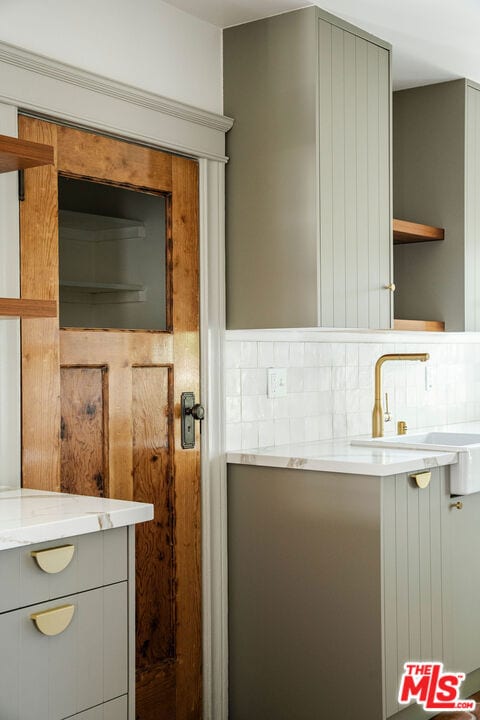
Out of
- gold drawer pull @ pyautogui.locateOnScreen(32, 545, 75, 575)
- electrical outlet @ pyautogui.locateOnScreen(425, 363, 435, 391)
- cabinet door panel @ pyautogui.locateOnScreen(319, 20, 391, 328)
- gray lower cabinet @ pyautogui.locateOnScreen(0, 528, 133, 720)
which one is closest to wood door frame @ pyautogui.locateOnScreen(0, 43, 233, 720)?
cabinet door panel @ pyautogui.locateOnScreen(319, 20, 391, 328)

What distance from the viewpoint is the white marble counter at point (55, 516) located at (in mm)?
1818

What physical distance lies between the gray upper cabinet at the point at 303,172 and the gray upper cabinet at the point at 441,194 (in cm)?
67

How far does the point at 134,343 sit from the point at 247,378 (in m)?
0.55

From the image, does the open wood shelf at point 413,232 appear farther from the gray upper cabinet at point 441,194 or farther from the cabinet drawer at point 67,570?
the cabinet drawer at point 67,570

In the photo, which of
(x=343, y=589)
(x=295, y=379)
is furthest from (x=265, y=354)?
(x=343, y=589)

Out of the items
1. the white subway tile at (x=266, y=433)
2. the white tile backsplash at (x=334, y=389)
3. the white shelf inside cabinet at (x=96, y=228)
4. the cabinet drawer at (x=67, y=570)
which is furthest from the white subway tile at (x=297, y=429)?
the cabinet drawer at (x=67, y=570)

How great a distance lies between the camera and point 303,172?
2887 mm

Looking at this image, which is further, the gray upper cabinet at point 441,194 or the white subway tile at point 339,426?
the gray upper cabinet at point 441,194

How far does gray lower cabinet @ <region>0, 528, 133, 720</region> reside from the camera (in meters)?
1.81

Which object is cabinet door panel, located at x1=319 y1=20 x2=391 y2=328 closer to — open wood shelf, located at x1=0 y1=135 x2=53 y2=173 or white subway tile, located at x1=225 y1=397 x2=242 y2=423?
white subway tile, located at x1=225 y1=397 x2=242 y2=423

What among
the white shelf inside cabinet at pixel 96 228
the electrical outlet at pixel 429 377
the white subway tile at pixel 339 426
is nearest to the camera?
the white shelf inside cabinet at pixel 96 228

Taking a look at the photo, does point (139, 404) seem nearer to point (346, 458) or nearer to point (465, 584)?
point (346, 458)

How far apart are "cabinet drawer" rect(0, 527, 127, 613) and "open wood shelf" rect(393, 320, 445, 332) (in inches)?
66.2

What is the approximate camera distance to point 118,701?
6.66 ft
